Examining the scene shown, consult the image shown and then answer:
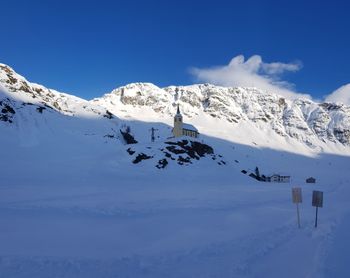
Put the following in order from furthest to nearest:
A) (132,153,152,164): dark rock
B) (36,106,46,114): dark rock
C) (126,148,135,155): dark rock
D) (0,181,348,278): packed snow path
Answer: (36,106,46,114): dark rock → (126,148,135,155): dark rock → (132,153,152,164): dark rock → (0,181,348,278): packed snow path

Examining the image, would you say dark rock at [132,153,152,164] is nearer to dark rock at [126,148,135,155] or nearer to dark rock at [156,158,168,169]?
dark rock at [126,148,135,155]

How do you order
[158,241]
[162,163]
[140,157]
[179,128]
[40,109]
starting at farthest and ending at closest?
[179,128] < [40,109] < [140,157] < [162,163] < [158,241]

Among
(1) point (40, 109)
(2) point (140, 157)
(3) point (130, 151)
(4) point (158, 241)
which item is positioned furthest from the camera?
(1) point (40, 109)

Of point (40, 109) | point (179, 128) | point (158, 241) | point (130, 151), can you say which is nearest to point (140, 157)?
point (130, 151)

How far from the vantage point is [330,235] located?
15.2 meters

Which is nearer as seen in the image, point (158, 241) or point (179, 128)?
point (158, 241)

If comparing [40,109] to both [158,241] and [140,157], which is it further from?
[158,241]

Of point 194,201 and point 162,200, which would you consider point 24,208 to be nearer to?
point 162,200

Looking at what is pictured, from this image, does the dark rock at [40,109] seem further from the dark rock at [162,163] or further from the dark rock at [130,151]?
the dark rock at [162,163]

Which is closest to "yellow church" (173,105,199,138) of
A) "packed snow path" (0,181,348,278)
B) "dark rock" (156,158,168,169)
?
"dark rock" (156,158,168,169)

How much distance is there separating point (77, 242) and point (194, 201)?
46.3 ft

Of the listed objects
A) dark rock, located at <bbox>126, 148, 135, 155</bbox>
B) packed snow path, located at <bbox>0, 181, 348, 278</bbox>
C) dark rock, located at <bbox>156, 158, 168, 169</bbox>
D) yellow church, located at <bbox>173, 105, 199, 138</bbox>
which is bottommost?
packed snow path, located at <bbox>0, 181, 348, 278</bbox>

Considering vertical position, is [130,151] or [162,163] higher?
[130,151]

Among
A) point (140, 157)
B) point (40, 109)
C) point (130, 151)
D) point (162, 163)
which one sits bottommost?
point (162, 163)
